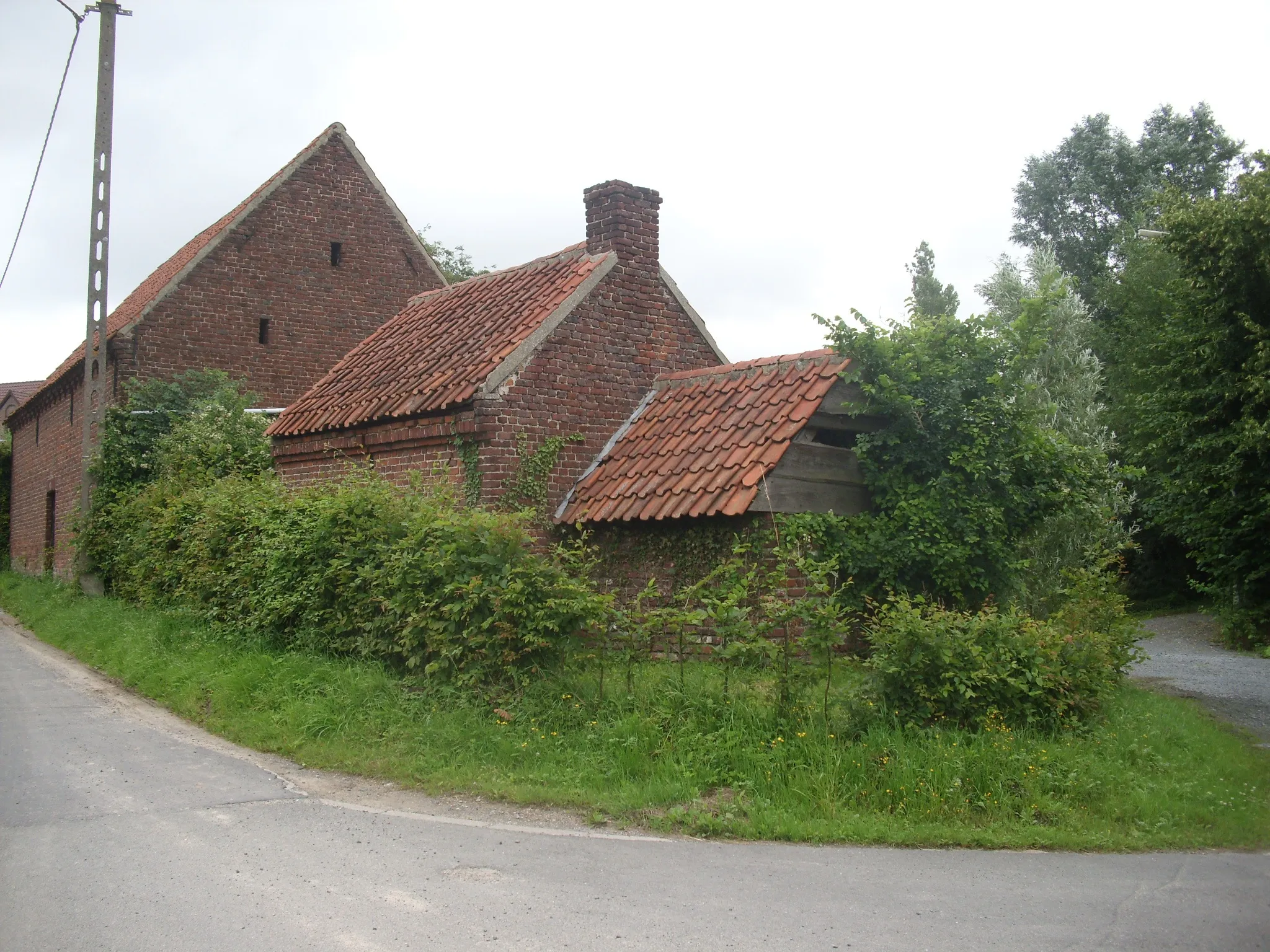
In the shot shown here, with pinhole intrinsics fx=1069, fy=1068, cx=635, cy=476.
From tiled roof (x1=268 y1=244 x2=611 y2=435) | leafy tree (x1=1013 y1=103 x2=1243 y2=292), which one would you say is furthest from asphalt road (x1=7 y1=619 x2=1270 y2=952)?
leafy tree (x1=1013 y1=103 x2=1243 y2=292)

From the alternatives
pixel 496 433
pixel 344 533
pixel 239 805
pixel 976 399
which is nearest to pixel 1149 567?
pixel 976 399

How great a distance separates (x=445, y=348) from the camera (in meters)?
15.0

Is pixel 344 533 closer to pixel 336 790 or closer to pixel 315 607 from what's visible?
pixel 315 607

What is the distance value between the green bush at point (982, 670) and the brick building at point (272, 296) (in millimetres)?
18274

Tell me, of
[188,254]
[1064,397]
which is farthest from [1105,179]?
[188,254]

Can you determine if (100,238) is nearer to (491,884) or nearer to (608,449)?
(608,449)

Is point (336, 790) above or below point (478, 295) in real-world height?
below

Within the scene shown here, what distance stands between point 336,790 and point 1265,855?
20.6ft

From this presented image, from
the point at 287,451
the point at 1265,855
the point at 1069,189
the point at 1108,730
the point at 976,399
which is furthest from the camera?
the point at 1069,189

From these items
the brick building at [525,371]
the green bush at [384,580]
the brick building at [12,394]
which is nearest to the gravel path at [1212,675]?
the green bush at [384,580]

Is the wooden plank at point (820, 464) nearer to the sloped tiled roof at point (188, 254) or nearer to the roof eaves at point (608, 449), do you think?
the roof eaves at point (608, 449)

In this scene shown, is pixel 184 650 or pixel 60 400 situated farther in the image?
pixel 60 400

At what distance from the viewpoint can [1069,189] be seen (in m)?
42.2

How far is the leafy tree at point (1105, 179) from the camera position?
38344mm
